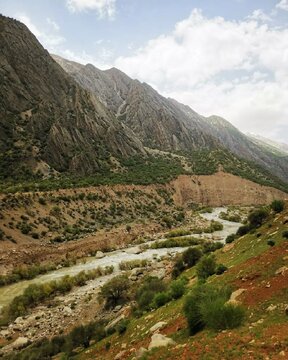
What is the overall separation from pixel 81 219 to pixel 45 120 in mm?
48645

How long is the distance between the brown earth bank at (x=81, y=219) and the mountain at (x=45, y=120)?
18381 millimetres

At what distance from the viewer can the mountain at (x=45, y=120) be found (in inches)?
3735

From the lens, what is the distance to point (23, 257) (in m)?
46.6

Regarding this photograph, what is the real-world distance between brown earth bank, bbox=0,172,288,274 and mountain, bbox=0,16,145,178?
1838 centimetres

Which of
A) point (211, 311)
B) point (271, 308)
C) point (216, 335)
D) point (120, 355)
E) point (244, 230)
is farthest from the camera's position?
point (244, 230)

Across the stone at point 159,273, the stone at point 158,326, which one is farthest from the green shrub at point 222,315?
the stone at point 159,273

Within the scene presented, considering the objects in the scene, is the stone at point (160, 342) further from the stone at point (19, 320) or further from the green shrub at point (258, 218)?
the green shrub at point (258, 218)

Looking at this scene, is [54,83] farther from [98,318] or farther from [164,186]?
[98,318]

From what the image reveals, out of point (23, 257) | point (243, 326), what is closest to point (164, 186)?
point (23, 257)

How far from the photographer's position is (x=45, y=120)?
349ft

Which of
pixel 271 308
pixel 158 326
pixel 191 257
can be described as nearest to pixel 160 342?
pixel 158 326

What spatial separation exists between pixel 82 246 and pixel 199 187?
64986 millimetres

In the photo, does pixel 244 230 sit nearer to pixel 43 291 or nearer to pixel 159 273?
pixel 159 273

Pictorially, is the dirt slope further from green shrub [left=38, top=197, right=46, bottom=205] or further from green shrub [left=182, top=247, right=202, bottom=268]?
green shrub [left=182, top=247, right=202, bottom=268]
